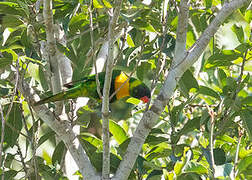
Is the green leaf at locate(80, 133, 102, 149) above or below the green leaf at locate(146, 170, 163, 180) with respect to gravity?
above

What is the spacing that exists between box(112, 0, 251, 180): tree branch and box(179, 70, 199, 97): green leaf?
229mm

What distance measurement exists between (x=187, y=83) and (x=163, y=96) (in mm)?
316

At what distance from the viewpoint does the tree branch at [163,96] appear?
213cm

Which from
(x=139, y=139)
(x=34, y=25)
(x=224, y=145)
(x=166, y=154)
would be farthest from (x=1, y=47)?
(x=224, y=145)

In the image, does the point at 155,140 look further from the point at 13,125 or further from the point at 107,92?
the point at 13,125

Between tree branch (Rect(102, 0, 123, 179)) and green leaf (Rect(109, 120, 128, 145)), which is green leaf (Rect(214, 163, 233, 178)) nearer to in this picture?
tree branch (Rect(102, 0, 123, 179))

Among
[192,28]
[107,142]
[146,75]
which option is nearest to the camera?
[107,142]

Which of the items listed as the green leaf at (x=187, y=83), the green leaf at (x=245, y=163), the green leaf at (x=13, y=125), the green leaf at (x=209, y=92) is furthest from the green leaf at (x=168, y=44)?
the green leaf at (x=13, y=125)

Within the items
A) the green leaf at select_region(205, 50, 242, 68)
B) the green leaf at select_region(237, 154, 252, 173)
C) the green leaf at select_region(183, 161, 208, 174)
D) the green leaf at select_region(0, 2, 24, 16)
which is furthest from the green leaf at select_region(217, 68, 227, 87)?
the green leaf at select_region(0, 2, 24, 16)

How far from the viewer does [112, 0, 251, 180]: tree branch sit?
2.13 meters

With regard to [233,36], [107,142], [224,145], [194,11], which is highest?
[194,11]

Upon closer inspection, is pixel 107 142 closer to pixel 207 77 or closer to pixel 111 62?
pixel 111 62

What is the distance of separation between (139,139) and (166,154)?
0.35 metres

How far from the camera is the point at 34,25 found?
2295 mm
